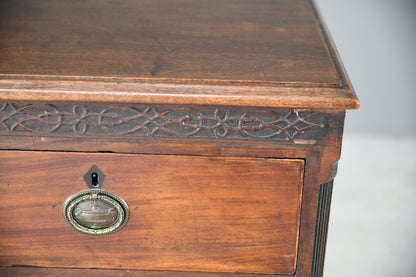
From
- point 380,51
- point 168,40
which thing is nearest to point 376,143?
point 380,51

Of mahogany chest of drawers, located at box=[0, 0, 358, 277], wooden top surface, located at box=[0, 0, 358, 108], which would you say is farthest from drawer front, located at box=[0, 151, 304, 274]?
wooden top surface, located at box=[0, 0, 358, 108]

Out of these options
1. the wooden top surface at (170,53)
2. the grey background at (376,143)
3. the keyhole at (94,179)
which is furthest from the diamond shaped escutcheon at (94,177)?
the grey background at (376,143)

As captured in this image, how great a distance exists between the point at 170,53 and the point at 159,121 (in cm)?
14

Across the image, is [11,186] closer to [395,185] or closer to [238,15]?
[238,15]

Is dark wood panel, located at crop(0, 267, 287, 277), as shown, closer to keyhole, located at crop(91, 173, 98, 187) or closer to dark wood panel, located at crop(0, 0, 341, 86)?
keyhole, located at crop(91, 173, 98, 187)

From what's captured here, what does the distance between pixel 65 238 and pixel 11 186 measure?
0.41 ft

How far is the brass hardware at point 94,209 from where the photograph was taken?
32.5 inches

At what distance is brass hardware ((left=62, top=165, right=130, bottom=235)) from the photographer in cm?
83

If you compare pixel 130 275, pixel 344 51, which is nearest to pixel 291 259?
pixel 130 275

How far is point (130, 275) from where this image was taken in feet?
2.99

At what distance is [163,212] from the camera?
0.85m

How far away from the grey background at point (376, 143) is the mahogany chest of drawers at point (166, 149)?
0.69m

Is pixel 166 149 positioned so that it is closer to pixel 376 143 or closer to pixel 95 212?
pixel 95 212

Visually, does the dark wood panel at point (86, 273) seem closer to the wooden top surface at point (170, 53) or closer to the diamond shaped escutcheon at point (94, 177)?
the diamond shaped escutcheon at point (94, 177)
